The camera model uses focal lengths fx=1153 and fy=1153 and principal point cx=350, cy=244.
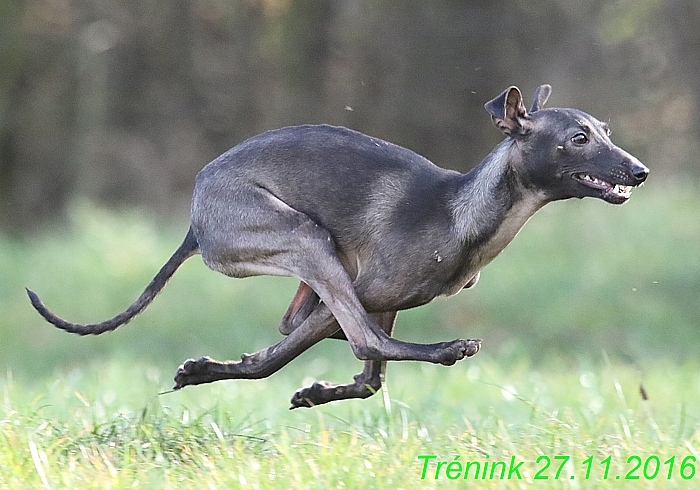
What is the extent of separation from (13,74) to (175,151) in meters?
3.73

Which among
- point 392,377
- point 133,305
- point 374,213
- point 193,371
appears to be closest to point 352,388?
point 193,371

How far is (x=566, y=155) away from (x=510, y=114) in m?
0.32

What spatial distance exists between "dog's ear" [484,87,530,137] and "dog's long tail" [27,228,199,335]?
1584mm

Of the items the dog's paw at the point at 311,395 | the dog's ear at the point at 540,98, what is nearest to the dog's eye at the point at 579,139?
the dog's ear at the point at 540,98

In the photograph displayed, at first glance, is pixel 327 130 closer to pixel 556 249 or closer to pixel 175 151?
pixel 556 249

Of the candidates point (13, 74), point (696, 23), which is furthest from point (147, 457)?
point (13, 74)

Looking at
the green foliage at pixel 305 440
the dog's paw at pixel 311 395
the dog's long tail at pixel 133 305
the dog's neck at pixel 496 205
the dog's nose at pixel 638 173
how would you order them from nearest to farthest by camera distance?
the green foliage at pixel 305 440 → the dog's nose at pixel 638 173 → the dog's neck at pixel 496 205 → the dog's long tail at pixel 133 305 → the dog's paw at pixel 311 395

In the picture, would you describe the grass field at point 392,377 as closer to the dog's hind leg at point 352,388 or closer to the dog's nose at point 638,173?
the dog's hind leg at point 352,388

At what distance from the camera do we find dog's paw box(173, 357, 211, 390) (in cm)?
539

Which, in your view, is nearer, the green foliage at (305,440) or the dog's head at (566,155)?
the green foliage at (305,440)

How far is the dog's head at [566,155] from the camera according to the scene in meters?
5.04

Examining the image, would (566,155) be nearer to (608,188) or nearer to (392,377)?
(608,188)

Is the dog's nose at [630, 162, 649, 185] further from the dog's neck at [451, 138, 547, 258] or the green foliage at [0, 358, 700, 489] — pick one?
the green foliage at [0, 358, 700, 489]

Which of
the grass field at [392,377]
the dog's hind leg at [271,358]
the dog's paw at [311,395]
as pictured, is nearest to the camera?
the grass field at [392,377]
